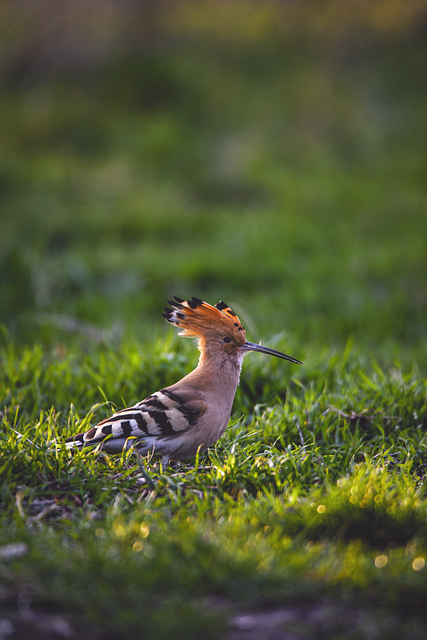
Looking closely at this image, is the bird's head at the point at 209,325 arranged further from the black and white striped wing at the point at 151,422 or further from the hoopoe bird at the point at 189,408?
the black and white striped wing at the point at 151,422

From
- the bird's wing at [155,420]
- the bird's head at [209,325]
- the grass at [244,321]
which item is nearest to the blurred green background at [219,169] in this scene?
the grass at [244,321]

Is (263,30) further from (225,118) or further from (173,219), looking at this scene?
(173,219)

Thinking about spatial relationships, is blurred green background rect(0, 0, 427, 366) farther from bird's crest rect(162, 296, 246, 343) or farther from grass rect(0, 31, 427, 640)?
bird's crest rect(162, 296, 246, 343)

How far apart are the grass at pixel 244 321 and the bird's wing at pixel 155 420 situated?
0.11 m

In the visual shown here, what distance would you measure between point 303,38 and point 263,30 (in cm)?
83

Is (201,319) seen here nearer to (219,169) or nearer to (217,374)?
(217,374)

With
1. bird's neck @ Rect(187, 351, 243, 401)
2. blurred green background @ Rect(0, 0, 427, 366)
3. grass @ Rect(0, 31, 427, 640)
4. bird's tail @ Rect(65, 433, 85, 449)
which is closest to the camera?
grass @ Rect(0, 31, 427, 640)

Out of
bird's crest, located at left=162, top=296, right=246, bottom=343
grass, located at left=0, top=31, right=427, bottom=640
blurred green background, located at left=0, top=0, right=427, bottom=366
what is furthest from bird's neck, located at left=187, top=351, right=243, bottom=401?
blurred green background, located at left=0, top=0, right=427, bottom=366

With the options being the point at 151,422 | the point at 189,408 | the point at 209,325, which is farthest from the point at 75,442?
the point at 209,325

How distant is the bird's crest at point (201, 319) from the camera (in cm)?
292

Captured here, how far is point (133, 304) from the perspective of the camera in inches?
226

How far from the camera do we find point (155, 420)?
265 centimetres

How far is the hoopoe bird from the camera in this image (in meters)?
2.66

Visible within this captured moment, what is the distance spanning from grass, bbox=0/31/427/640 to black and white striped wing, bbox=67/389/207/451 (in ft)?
0.32
